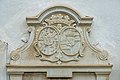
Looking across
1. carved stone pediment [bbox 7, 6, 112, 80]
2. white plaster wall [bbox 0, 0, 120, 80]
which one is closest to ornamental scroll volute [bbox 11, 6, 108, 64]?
carved stone pediment [bbox 7, 6, 112, 80]

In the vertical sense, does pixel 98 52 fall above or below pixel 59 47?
below

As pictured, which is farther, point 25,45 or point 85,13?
point 85,13

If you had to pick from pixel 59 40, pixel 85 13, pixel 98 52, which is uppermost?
pixel 85 13

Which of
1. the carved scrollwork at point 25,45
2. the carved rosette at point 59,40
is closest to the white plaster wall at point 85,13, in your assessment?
the carved scrollwork at point 25,45

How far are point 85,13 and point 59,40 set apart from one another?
0.92 m

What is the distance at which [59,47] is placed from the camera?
9680mm

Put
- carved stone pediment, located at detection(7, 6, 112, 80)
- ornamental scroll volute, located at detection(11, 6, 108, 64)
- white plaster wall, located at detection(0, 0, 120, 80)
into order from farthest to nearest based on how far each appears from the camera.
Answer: white plaster wall, located at detection(0, 0, 120, 80) → ornamental scroll volute, located at detection(11, 6, 108, 64) → carved stone pediment, located at detection(7, 6, 112, 80)

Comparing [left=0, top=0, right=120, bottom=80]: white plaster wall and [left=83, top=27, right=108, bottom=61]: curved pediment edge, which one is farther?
[left=0, top=0, right=120, bottom=80]: white plaster wall

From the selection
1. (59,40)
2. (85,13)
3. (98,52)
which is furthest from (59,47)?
(85,13)

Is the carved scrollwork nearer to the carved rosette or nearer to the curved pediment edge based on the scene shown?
the carved rosette

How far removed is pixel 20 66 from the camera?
9500 millimetres

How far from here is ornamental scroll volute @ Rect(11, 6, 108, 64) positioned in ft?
31.6

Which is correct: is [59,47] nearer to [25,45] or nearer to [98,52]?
[25,45]

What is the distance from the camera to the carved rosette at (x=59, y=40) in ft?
31.6
